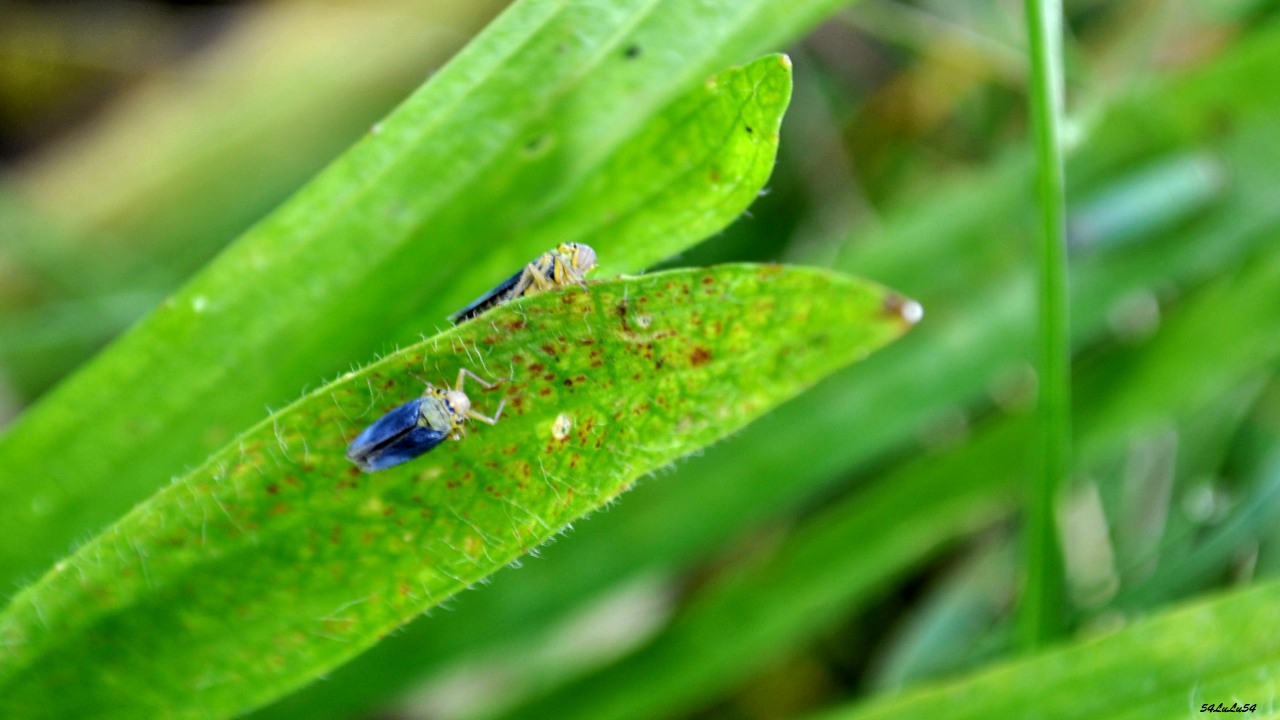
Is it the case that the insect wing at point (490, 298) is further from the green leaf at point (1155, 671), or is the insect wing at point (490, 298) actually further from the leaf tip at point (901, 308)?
the green leaf at point (1155, 671)

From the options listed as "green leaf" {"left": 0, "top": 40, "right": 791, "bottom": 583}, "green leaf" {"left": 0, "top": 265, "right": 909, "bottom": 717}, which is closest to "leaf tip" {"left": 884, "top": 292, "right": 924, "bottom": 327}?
"green leaf" {"left": 0, "top": 265, "right": 909, "bottom": 717}

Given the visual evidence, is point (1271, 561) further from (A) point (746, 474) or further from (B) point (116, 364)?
(B) point (116, 364)

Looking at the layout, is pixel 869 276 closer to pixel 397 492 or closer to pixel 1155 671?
pixel 1155 671

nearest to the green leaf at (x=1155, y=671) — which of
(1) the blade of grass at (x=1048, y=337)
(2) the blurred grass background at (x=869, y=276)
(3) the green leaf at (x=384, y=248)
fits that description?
(1) the blade of grass at (x=1048, y=337)

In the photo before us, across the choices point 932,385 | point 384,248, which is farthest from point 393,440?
point 932,385

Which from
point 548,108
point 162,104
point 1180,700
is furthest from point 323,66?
point 1180,700

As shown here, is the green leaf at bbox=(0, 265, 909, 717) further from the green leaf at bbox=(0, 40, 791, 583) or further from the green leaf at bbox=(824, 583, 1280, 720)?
the green leaf at bbox=(824, 583, 1280, 720)
